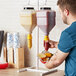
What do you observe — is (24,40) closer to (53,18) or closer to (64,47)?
(53,18)

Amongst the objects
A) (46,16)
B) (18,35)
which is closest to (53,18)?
(46,16)

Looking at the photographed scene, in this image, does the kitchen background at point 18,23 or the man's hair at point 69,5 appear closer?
the man's hair at point 69,5

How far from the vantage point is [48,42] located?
1830 millimetres

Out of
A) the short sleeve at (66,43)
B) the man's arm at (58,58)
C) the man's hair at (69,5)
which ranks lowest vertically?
the man's arm at (58,58)

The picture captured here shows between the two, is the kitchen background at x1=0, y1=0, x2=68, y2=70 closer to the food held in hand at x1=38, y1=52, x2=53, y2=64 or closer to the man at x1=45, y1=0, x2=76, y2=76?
the food held in hand at x1=38, y1=52, x2=53, y2=64

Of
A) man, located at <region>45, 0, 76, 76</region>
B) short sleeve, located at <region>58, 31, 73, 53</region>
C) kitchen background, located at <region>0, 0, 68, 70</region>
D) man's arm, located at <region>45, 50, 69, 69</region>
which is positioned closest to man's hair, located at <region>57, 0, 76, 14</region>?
man, located at <region>45, 0, 76, 76</region>

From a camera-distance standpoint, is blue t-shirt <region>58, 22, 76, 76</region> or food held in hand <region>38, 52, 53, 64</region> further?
food held in hand <region>38, 52, 53, 64</region>

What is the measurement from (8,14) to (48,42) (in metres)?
0.61

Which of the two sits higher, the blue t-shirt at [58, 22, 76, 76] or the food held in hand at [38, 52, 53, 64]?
the blue t-shirt at [58, 22, 76, 76]

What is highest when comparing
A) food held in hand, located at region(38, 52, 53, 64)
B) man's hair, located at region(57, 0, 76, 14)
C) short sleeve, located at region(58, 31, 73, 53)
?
man's hair, located at region(57, 0, 76, 14)

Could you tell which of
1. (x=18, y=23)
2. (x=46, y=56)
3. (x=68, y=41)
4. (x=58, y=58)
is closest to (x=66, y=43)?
(x=68, y=41)

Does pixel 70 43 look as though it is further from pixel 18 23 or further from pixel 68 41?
pixel 18 23

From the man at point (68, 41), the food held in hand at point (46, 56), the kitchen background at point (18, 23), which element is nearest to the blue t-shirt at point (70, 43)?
the man at point (68, 41)

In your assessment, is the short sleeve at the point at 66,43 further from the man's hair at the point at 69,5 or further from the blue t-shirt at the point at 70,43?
the man's hair at the point at 69,5
